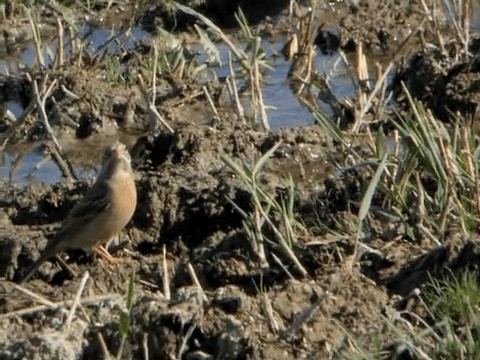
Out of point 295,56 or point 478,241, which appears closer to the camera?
point 478,241

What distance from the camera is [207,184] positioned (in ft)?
28.6

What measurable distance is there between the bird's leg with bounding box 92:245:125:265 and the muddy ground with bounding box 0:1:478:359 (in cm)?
9

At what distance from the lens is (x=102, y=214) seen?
27.7 ft

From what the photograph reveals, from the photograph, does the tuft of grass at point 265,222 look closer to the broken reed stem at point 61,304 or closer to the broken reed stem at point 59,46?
the broken reed stem at point 61,304

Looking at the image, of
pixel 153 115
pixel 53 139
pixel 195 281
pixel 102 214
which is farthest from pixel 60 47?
pixel 195 281

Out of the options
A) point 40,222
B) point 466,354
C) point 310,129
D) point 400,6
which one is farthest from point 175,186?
point 400,6

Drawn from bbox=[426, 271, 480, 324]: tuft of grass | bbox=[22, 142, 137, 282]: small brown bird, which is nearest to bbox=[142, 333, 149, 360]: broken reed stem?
bbox=[426, 271, 480, 324]: tuft of grass

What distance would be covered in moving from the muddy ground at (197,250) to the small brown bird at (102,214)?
4.5 inches

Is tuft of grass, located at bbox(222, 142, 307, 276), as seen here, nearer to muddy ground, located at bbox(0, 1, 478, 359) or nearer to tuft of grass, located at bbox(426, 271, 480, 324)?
muddy ground, located at bbox(0, 1, 478, 359)

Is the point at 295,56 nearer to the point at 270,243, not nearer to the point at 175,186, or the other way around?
the point at 175,186

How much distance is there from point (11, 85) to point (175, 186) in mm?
3550

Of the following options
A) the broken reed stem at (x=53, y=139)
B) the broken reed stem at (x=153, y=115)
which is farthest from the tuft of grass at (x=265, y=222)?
the broken reed stem at (x=53, y=139)

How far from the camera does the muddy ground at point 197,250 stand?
21.7 ft

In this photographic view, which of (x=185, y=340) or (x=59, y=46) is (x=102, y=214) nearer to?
(x=185, y=340)
